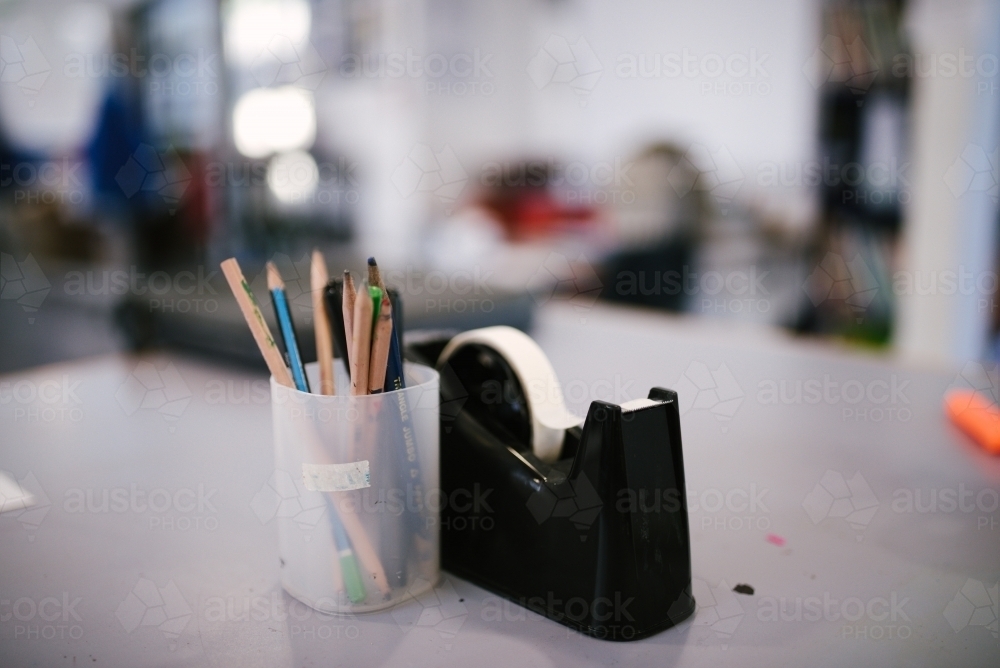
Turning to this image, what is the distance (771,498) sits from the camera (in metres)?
0.72

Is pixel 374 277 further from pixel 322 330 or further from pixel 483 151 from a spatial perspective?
pixel 483 151

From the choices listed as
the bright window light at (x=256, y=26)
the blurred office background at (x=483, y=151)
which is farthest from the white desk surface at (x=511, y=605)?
the bright window light at (x=256, y=26)

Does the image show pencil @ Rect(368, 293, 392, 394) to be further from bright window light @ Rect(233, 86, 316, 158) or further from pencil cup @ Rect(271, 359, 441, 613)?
bright window light @ Rect(233, 86, 316, 158)

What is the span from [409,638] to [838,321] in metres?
2.87

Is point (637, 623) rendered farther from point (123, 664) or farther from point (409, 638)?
point (123, 664)

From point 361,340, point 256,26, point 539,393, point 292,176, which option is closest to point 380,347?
point 361,340

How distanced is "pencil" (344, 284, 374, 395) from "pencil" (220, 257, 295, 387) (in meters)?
0.06

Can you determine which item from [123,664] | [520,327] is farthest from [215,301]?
[123,664]

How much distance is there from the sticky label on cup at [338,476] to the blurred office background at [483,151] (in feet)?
7.88

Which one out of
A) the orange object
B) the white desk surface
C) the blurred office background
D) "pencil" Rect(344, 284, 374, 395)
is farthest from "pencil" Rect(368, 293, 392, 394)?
the blurred office background

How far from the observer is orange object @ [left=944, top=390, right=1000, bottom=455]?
0.82 m

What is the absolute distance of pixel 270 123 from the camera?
14.4ft

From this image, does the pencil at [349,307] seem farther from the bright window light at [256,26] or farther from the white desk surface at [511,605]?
the bright window light at [256,26]

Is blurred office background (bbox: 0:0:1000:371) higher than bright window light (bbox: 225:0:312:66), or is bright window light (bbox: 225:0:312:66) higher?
bright window light (bbox: 225:0:312:66)
